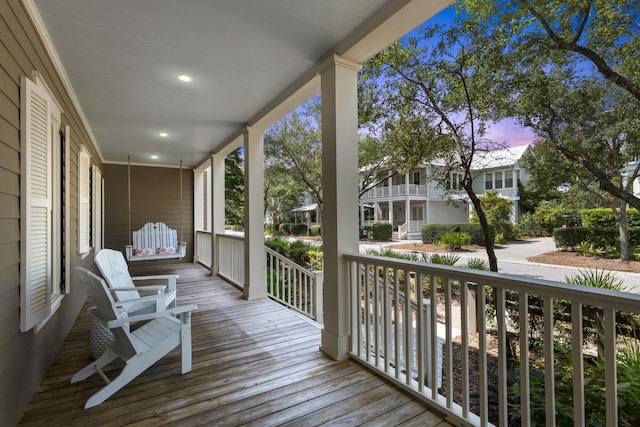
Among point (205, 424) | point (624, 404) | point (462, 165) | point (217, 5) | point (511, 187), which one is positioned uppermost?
point (217, 5)

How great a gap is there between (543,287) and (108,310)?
2579 mm

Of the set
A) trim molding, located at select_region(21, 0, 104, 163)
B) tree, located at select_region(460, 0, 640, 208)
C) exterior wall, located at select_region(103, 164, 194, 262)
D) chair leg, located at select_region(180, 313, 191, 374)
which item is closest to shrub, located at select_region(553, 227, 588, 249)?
Result: tree, located at select_region(460, 0, 640, 208)

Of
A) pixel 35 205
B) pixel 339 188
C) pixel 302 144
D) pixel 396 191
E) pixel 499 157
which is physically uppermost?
pixel 302 144

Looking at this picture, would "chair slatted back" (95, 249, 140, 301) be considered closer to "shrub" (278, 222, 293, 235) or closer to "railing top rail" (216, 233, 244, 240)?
"railing top rail" (216, 233, 244, 240)

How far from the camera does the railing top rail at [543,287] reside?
3.65 ft

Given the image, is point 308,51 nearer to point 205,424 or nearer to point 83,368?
point 205,424

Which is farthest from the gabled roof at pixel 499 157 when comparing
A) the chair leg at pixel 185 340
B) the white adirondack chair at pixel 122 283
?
the white adirondack chair at pixel 122 283

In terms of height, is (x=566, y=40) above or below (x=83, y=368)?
above

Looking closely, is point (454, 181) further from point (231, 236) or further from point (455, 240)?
point (231, 236)

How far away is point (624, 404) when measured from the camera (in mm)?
1409

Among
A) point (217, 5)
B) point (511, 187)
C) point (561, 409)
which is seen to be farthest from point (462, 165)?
point (217, 5)

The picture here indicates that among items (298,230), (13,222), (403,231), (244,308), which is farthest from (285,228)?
(13,222)

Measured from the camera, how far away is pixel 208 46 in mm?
2479

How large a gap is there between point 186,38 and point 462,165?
348cm
